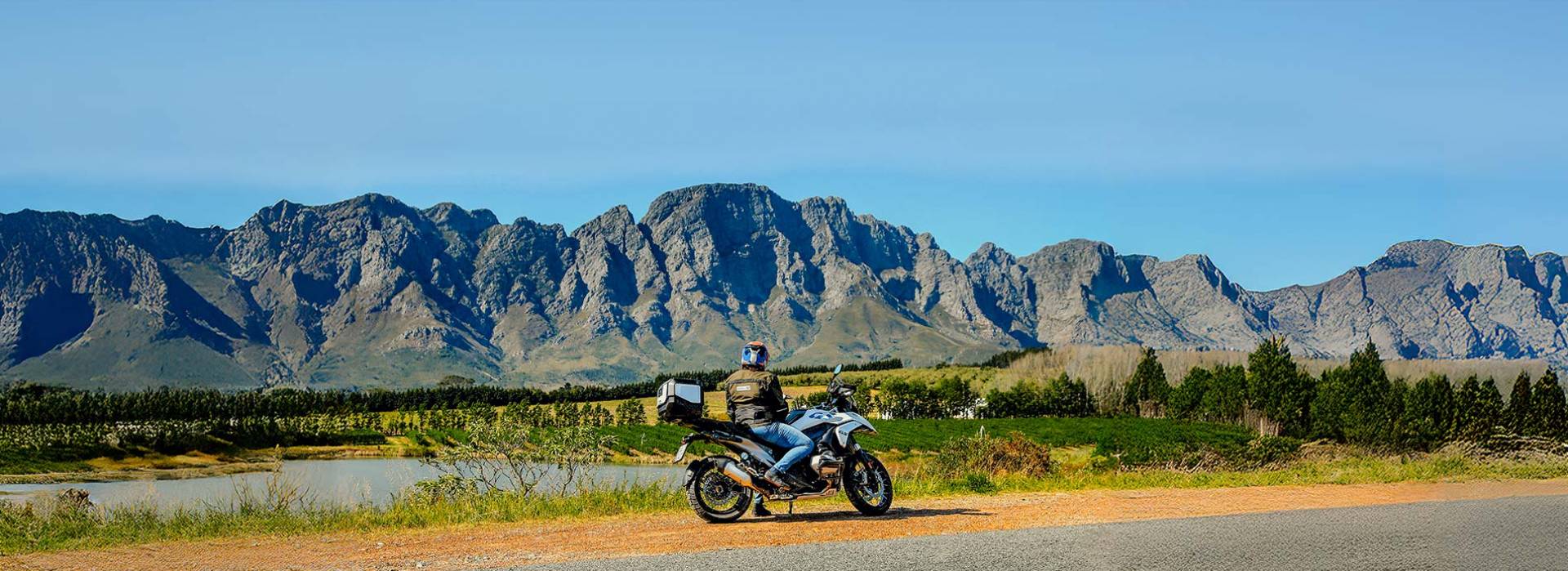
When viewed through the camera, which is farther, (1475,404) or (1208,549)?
(1475,404)

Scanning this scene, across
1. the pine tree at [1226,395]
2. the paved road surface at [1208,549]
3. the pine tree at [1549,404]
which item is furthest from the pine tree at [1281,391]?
the paved road surface at [1208,549]

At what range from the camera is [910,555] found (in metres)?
11.5

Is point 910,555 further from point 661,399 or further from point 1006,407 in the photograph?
point 1006,407

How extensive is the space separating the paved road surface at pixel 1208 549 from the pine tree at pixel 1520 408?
276ft

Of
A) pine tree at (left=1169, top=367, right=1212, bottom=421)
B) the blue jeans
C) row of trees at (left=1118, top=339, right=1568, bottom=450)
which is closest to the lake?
the blue jeans

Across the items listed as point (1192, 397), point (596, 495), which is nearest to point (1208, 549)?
point (596, 495)

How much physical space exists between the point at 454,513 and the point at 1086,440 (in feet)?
312

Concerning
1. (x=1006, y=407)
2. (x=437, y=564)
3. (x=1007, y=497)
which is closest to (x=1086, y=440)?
(x=1006, y=407)

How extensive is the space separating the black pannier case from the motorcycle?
10 mm

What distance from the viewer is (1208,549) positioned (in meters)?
12.0

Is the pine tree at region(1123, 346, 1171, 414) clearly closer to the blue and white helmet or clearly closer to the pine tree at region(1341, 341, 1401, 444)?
the pine tree at region(1341, 341, 1401, 444)

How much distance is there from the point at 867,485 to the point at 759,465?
5.45ft

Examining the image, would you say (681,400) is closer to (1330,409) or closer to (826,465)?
(826,465)

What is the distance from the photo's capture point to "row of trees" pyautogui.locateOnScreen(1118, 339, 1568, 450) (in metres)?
90.7
